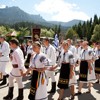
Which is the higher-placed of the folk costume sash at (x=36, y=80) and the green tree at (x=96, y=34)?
the green tree at (x=96, y=34)

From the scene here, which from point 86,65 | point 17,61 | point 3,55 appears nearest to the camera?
point 17,61

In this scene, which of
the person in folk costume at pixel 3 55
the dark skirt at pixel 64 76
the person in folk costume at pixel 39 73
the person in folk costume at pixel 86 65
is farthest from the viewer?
the person in folk costume at pixel 3 55

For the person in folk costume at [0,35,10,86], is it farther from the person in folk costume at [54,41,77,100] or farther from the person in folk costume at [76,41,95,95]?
the person in folk costume at [54,41,77,100]

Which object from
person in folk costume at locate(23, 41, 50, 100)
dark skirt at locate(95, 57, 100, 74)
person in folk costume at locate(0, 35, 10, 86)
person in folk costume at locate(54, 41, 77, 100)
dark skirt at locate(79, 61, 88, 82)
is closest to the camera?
person in folk costume at locate(23, 41, 50, 100)

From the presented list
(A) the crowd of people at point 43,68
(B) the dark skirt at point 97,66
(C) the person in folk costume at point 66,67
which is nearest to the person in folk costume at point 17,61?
(A) the crowd of people at point 43,68

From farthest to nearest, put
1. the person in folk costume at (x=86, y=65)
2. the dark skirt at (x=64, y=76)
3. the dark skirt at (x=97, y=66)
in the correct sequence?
1. the dark skirt at (x=97, y=66)
2. the person in folk costume at (x=86, y=65)
3. the dark skirt at (x=64, y=76)

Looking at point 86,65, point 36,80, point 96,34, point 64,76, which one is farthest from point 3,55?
point 96,34

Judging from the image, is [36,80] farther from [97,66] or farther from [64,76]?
[97,66]

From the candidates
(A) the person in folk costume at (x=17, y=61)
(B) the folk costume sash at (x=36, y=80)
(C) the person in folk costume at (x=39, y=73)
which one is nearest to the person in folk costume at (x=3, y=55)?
(A) the person in folk costume at (x=17, y=61)

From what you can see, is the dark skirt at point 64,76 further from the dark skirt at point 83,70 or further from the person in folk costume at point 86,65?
the dark skirt at point 83,70

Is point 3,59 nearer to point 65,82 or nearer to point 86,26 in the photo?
point 65,82

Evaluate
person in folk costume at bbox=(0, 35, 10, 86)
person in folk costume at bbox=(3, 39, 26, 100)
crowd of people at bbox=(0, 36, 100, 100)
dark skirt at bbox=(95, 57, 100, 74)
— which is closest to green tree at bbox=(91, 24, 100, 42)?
dark skirt at bbox=(95, 57, 100, 74)

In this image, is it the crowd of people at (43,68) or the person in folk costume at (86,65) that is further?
the person in folk costume at (86,65)

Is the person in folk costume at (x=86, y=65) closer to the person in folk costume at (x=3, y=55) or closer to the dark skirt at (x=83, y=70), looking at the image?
the dark skirt at (x=83, y=70)
